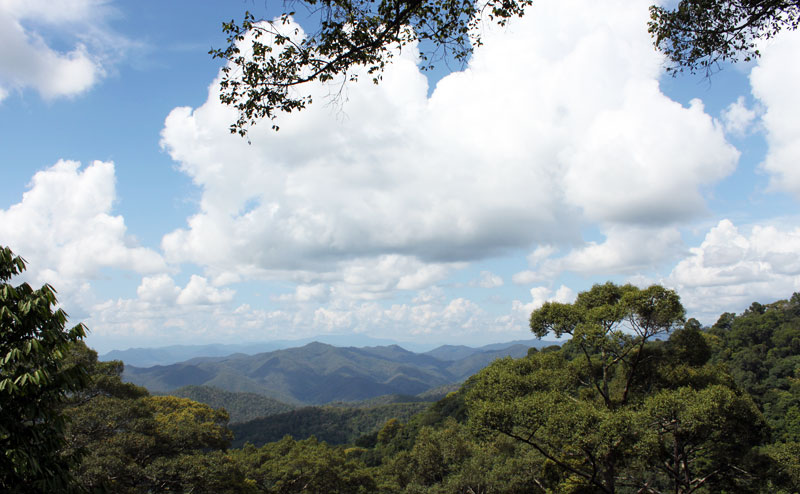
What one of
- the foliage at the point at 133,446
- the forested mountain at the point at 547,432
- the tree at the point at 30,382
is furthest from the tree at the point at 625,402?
the foliage at the point at 133,446

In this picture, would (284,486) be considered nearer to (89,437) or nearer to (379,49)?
(89,437)

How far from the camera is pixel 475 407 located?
12.1 m

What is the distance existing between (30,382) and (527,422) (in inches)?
417

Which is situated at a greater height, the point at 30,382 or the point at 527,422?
the point at 30,382

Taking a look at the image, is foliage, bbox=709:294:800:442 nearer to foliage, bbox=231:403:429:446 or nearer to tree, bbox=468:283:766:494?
tree, bbox=468:283:766:494

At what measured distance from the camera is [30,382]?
6035 mm

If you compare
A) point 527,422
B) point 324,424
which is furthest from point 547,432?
point 324,424

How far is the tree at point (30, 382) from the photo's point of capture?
18.4ft

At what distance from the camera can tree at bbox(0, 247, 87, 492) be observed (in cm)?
561

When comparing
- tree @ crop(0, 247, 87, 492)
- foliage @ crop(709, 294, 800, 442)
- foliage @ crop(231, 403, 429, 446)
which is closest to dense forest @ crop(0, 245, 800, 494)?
tree @ crop(0, 247, 87, 492)

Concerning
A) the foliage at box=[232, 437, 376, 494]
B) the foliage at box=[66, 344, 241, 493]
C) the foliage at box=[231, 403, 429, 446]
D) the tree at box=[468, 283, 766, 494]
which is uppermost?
the tree at box=[468, 283, 766, 494]

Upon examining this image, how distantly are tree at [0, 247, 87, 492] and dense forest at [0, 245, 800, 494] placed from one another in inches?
0.9

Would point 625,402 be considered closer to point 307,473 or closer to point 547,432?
point 547,432

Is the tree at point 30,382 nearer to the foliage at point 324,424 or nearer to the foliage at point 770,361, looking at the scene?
the foliage at point 770,361
